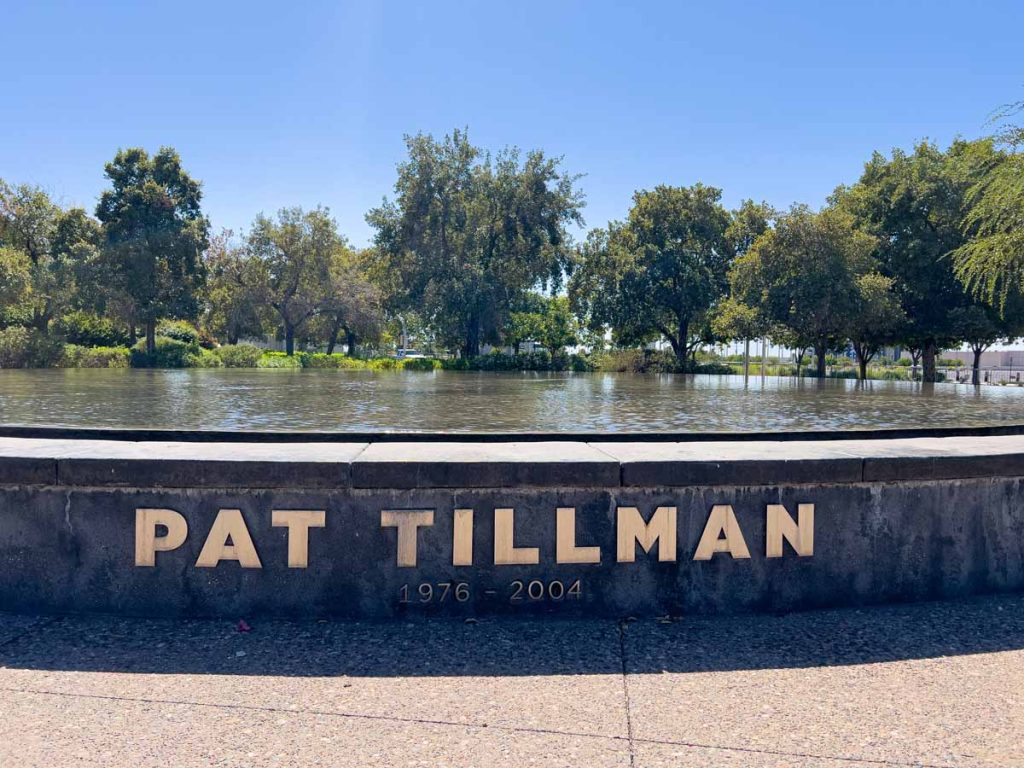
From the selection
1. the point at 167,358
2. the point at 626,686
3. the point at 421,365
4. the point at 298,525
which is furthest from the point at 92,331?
the point at 626,686

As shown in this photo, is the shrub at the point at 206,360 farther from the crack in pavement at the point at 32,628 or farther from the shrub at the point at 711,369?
the crack in pavement at the point at 32,628

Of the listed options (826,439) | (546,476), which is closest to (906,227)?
(826,439)

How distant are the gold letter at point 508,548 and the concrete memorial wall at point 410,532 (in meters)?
0.01

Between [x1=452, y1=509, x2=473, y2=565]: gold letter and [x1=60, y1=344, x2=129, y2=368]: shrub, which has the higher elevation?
[x1=60, y1=344, x2=129, y2=368]: shrub

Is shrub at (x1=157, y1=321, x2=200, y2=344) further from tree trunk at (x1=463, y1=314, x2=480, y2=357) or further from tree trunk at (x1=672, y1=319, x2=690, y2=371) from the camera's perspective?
tree trunk at (x1=672, y1=319, x2=690, y2=371)

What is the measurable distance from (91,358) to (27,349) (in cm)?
338

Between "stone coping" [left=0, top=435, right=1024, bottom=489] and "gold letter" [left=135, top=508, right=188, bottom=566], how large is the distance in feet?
0.56

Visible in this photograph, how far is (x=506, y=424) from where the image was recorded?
802 centimetres

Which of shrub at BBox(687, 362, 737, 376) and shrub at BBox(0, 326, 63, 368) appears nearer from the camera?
shrub at BBox(0, 326, 63, 368)

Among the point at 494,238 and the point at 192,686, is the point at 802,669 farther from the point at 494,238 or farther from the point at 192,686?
the point at 494,238

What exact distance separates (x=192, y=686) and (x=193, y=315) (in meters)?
49.9

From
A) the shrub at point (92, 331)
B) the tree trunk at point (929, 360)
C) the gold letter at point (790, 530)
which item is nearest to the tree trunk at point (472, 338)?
the shrub at point (92, 331)

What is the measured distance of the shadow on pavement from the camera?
12.3 feet

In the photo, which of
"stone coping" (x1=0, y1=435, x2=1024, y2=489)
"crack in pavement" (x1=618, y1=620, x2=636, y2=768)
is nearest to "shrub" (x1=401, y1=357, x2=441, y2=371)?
"stone coping" (x1=0, y1=435, x2=1024, y2=489)
